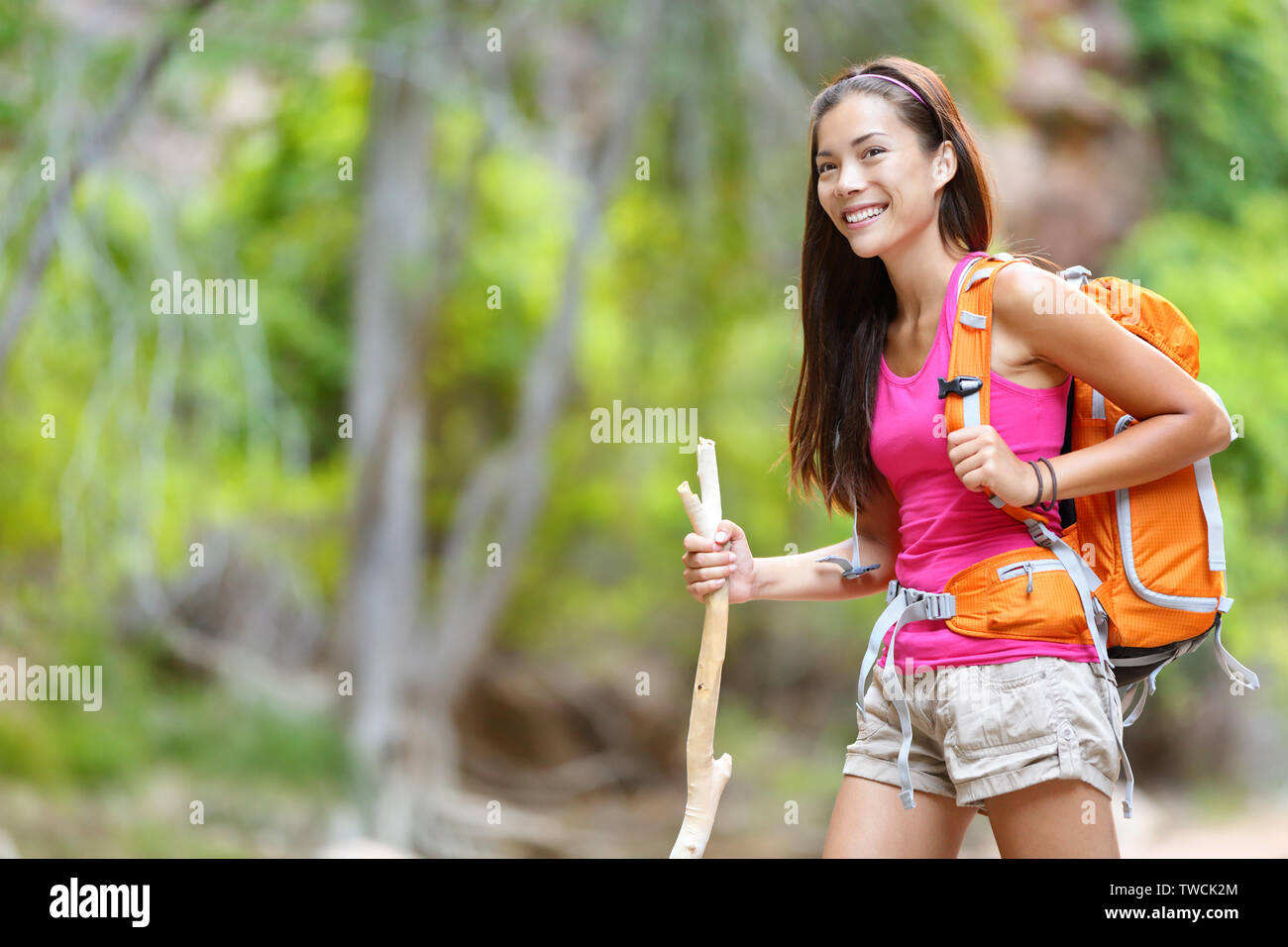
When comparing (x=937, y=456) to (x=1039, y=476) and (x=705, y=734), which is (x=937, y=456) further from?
(x=705, y=734)

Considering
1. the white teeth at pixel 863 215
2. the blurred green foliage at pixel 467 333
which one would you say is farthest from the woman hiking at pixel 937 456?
the blurred green foliage at pixel 467 333

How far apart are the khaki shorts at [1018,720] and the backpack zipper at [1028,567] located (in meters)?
0.11

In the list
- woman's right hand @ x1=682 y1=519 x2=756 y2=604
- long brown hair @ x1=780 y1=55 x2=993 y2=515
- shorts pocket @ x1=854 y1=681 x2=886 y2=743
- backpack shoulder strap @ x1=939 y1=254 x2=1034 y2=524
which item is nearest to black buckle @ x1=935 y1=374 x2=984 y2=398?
backpack shoulder strap @ x1=939 y1=254 x2=1034 y2=524

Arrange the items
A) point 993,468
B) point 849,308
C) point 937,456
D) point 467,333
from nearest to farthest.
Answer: point 993,468, point 937,456, point 849,308, point 467,333

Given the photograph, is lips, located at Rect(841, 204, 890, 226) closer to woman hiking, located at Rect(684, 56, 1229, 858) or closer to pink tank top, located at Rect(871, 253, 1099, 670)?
woman hiking, located at Rect(684, 56, 1229, 858)

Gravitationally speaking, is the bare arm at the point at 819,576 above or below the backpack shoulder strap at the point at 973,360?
below

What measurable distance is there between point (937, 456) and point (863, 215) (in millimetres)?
339

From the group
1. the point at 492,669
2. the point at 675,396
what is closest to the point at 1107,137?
the point at 675,396

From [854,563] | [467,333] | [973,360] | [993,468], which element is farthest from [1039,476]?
[467,333]

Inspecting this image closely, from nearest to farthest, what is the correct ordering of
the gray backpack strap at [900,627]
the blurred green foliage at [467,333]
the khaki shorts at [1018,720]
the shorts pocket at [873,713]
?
the khaki shorts at [1018,720] → the gray backpack strap at [900,627] → the shorts pocket at [873,713] → the blurred green foliage at [467,333]

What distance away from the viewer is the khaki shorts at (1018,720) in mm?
1433

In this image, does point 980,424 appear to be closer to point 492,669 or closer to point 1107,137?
point 1107,137

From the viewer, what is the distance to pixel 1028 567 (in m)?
1.51

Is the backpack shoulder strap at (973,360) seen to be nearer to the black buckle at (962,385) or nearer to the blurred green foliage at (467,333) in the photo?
the black buckle at (962,385)
